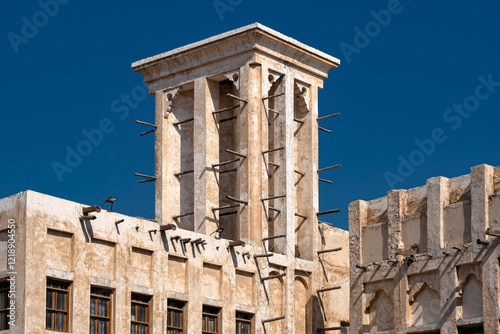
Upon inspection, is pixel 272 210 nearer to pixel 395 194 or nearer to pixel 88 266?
pixel 395 194

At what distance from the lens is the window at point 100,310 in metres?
38.7

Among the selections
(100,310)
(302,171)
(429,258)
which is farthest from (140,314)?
(302,171)

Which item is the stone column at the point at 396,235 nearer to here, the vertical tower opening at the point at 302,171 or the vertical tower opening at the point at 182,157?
the vertical tower opening at the point at 302,171

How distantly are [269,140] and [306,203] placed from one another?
2925mm

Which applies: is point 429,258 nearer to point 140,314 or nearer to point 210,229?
point 210,229

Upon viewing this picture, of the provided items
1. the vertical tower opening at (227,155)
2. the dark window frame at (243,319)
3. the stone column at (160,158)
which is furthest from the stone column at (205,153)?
the dark window frame at (243,319)

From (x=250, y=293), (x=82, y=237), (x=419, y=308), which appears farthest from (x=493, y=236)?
(x=82, y=237)

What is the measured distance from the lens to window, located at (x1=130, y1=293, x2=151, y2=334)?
40094mm

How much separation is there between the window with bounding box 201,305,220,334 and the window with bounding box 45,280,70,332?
5.96m

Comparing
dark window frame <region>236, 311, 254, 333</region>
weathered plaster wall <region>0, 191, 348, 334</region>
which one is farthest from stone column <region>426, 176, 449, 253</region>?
dark window frame <region>236, 311, 254, 333</region>

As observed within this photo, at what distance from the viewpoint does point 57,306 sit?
37719mm

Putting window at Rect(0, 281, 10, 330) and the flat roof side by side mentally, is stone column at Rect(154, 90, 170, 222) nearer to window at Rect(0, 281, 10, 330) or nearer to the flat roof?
the flat roof

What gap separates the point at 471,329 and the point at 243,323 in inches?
A: 346

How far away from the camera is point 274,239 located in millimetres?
47094
